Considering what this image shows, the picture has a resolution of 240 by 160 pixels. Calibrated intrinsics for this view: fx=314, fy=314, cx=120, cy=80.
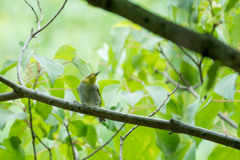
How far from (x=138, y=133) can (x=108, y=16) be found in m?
3.27

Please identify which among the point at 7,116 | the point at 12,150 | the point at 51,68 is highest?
the point at 51,68

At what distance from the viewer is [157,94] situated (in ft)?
6.40

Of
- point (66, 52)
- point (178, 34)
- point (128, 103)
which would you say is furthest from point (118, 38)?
point (178, 34)

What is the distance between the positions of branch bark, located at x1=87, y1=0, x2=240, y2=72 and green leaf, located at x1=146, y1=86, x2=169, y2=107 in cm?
127

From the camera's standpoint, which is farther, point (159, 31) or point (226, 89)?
point (226, 89)

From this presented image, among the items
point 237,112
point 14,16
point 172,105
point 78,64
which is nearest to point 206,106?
point 172,105

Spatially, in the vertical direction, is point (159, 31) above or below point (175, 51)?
above

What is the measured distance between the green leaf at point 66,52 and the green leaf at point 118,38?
45 cm

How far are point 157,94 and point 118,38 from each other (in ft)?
2.54

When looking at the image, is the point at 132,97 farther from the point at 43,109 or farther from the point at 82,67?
the point at 43,109

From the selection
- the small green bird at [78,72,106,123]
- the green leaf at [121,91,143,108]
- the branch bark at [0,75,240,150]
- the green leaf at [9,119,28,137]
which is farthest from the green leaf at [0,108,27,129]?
the small green bird at [78,72,106,123]

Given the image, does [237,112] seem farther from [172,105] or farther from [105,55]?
[105,55]

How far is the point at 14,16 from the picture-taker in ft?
15.9

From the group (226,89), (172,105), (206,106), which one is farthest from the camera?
(172,105)
